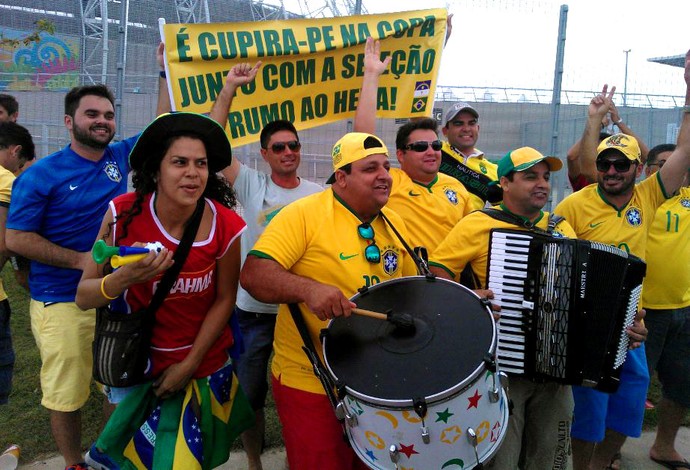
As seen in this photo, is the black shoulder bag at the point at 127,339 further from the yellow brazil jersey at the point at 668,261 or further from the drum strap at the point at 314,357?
the yellow brazil jersey at the point at 668,261

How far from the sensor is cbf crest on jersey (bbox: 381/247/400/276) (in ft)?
9.70

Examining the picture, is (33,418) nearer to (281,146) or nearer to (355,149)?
(281,146)

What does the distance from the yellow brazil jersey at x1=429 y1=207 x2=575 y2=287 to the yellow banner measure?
1.94m

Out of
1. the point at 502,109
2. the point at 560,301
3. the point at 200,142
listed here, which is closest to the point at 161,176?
the point at 200,142

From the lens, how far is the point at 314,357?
2.55 m

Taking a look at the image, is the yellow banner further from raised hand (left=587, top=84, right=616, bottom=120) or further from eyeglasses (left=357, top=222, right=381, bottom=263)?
eyeglasses (left=357, top=222, right=381, bottom=263)

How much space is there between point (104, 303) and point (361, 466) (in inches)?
61.7

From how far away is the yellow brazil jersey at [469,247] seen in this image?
10.4ft

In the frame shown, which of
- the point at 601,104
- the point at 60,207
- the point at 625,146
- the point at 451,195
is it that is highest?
the point at 601,104

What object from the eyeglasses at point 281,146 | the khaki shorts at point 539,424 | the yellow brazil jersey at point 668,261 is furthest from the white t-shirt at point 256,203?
the yellow brazil jersey at point 668,261

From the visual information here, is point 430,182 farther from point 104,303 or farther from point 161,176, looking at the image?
point 104,303

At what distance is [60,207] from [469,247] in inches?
103

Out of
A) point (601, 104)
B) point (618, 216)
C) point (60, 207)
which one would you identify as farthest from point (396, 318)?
point (601, 104)

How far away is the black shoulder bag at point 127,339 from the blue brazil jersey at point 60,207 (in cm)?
136
